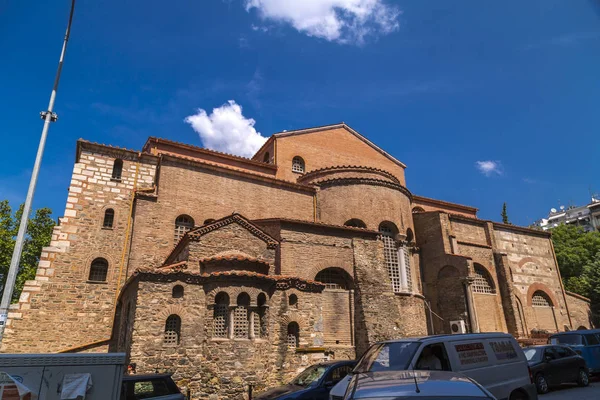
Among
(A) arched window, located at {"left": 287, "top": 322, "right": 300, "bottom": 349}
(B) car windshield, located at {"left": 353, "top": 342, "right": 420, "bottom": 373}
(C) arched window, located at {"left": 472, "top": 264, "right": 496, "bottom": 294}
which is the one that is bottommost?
(B) car windshield, located at {"left": 353, "top": 342, "right": 420, "bottom": 373}

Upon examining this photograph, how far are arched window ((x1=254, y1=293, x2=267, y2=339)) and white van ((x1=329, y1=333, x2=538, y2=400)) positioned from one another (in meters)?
6.73

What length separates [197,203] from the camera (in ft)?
68.8

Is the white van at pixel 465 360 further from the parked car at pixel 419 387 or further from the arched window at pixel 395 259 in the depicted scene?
the arched window at pixel 395 259

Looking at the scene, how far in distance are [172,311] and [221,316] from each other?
1.70 m

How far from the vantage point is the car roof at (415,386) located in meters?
3.97

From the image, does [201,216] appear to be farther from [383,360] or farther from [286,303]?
[383,360]

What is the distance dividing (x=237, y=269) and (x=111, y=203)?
342 inches

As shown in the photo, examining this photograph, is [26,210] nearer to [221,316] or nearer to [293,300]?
[221,316]

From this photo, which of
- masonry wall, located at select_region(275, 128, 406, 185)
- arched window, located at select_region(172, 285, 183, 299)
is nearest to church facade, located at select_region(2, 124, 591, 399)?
arched window, located at select_region(172, 285, 183, 299)

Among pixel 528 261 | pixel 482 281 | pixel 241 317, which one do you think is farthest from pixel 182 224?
pixel 528 261

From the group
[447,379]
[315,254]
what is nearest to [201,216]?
[315,254]

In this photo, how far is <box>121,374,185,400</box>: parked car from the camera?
8047 mm

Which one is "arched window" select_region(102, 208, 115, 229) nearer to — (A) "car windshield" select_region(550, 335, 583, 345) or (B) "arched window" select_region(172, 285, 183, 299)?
(B) "arched window" select_region(172, 285, 183, 299)

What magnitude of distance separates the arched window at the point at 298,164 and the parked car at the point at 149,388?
20080mm
